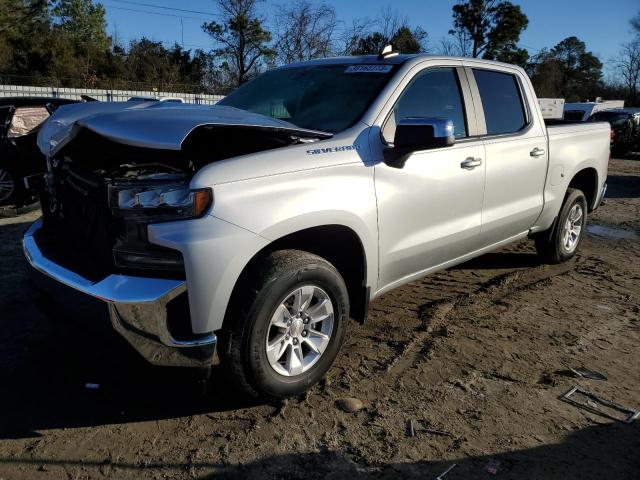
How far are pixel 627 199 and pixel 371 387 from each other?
9419 mm

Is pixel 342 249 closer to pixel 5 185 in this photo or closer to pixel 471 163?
pixel 471 163

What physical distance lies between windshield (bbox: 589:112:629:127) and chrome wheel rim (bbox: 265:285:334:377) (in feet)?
65.6

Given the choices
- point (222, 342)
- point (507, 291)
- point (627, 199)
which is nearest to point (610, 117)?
point (627, 199)

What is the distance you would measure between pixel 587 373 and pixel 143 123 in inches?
119

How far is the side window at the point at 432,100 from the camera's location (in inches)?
144

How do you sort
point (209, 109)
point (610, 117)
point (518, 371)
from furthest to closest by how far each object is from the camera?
1. point (610, 117)
2. point (518, 371)
3. point (209, 109)

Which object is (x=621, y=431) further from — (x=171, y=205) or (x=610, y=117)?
(x=610, y=117)

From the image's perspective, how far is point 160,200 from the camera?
8.52 feet

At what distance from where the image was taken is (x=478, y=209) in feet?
13.9

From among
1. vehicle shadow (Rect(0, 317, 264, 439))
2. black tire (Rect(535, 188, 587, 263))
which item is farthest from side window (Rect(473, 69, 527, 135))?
vehicle shadow (Rect(0, 317, 264, 439))

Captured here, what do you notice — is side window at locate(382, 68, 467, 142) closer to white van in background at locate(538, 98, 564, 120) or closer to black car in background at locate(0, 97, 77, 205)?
black car in background at locate(0, 97, 77, 205)

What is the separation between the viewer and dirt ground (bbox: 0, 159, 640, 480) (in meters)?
2.64

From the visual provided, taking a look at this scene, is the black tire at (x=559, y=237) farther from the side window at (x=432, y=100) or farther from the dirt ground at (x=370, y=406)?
the side window at (x=432, y=100)

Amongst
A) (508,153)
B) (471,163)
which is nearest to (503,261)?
(508,153)
